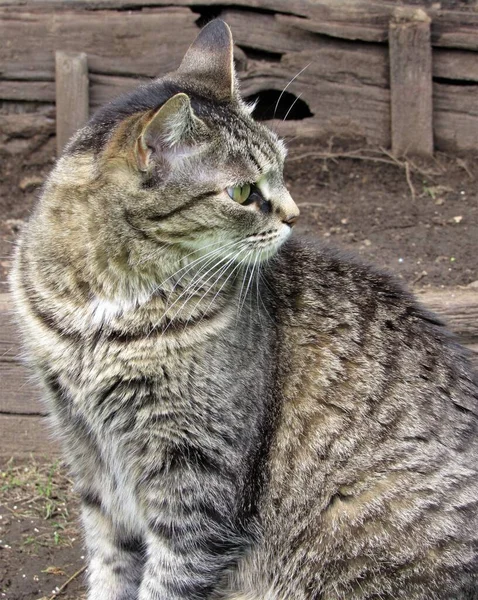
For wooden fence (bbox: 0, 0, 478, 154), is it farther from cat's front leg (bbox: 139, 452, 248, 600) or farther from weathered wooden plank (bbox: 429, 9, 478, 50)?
cat's front leg (bbox: 139, 452, 248, 600)

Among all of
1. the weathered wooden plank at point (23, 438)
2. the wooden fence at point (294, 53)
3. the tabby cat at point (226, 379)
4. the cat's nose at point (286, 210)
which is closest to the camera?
the tabby cat at point (226, 379)

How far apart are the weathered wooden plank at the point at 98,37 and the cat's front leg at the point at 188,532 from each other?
9.74 feet

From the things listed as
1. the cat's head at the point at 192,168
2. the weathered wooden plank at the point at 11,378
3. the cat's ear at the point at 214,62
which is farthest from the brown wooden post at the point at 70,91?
the cat's head at the point at 192,168

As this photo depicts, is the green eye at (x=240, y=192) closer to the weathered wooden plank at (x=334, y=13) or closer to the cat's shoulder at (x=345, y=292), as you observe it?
the cat's shoulder at (x=345, y=292)

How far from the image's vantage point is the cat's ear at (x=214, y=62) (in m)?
2.93

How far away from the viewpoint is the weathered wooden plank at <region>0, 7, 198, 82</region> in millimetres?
5039

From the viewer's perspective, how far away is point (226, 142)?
8.99 feet

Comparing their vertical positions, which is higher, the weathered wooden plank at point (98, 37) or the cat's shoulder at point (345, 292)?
the weathered wooden plank at point (98, 37)

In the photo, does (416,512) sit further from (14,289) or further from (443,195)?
(443,195)

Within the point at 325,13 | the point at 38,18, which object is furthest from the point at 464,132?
the point at 38,18

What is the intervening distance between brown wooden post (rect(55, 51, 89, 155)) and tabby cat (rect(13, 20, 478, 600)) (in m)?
2.08

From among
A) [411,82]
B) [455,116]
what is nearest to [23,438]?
[411,82]

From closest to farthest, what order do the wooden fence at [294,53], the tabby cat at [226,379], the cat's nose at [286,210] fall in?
1. the tabby cat at [226,379]
2. the cat's nose at [286,210]
3. the wooden fence at [294,53]

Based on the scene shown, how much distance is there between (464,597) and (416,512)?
11.2 inches
